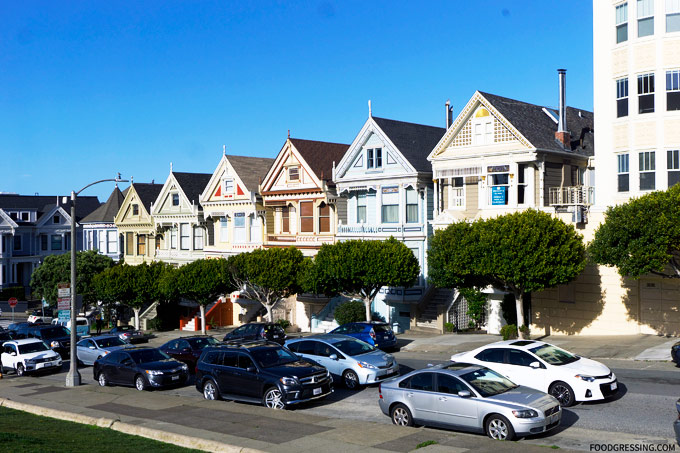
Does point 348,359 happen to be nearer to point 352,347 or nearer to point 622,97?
point 352,347

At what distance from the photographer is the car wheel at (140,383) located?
81.1 feet

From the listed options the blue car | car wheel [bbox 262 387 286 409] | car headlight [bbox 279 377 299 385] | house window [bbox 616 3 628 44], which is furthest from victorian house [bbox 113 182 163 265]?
car headlight [bbox 279 377 299 385]

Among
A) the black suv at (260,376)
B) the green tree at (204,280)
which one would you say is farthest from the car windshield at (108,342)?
the black suv at (260,376)

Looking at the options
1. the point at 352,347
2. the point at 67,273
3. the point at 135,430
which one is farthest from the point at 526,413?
the point at 67,273

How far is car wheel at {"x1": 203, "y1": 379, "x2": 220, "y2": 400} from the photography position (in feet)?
71.0

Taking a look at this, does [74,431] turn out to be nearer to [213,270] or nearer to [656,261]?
[656,261]

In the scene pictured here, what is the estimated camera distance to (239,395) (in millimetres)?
20891

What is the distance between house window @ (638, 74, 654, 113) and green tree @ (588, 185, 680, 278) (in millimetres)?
5256

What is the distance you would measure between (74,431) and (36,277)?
48.0 meters

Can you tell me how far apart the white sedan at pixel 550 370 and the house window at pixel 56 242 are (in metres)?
68.5

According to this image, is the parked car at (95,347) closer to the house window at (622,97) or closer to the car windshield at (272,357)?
the car windshield at (272,357)

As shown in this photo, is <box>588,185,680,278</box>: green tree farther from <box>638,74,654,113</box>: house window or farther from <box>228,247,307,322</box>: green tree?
<box>228,247,307,322</box>: green tree

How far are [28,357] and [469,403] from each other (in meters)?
22.7

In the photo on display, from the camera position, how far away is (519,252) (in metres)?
29.2
